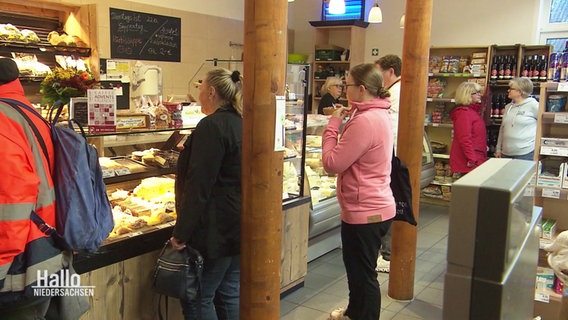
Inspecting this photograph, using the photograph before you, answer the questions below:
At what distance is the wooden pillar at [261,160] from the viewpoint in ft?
7.29

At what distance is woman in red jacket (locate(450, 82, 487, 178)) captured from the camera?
6.41 m

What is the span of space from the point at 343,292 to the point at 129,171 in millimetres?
2144

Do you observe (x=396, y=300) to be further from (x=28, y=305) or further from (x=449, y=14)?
(x=449, y=14)

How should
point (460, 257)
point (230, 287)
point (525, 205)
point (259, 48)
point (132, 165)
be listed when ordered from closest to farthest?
point (460, 257) < point (525, 205) < point (259, 48) < point (230, 287) < point (132, 165)

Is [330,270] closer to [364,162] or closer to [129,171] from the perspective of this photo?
[364,162]

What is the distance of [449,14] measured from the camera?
8.03 meters

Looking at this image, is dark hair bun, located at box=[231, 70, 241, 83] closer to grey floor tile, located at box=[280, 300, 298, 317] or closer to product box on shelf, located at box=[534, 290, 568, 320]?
grey floor tile, located at box=[280, 300, 298, 317]

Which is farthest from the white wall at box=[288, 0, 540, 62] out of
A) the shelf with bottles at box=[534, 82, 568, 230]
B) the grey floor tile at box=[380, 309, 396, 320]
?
the grey floor tile at box=[380, 309, 396, 320]

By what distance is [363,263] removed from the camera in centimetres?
302

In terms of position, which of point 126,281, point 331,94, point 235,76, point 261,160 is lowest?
point 126,281

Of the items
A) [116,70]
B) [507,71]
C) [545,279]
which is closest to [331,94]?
[507,71]

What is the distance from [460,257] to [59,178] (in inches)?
69.6

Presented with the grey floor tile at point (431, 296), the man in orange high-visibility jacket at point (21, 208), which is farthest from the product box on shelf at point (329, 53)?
the man in orange high-visibility jacket at point (21, 208)

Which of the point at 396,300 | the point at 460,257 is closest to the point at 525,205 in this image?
the point at 460,257
